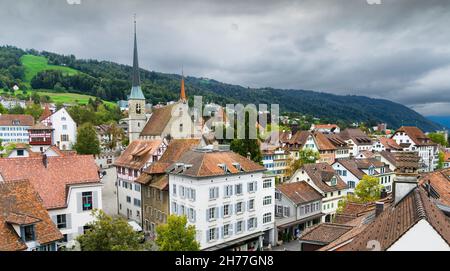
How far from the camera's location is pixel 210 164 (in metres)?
18.0

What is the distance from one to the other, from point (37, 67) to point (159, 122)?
63.3 meters

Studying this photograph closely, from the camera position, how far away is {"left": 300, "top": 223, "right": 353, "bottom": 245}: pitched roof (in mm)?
9504

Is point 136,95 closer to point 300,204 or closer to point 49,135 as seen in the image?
point 49,135

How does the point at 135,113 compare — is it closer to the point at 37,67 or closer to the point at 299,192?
the point at 299,192

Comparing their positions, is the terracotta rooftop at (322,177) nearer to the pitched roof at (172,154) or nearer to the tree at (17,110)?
the pitched roof at (172,154)

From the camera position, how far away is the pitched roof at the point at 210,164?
690 inches

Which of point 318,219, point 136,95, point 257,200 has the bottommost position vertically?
point 318,219

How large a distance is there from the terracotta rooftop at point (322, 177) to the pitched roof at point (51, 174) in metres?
18.4

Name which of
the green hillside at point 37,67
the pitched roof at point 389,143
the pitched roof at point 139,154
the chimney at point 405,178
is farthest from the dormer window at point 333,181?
the green hillside at point 37,67
